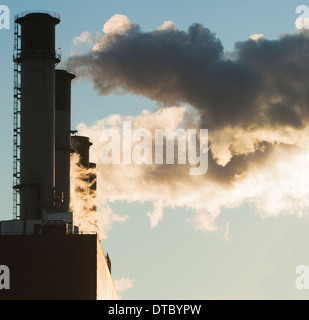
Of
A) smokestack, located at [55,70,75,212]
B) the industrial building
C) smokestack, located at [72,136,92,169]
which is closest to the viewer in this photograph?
the industrial building

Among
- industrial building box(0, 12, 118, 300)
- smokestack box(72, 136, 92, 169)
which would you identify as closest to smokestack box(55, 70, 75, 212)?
industrial building box(0, 12, 118, 300)

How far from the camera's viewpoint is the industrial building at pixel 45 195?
57125 millimetres

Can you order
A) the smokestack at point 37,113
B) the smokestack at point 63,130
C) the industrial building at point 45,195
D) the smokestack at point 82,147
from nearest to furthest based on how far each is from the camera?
the industrial building at point 45,195 → the smokestack at point 37,113 → the smokestack at point 63,130 → the smokestack at point 82,147

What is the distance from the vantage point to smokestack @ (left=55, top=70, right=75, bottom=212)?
88625mm

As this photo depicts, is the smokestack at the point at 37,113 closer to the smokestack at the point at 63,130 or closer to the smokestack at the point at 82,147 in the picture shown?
the smokestack at the point at 63,130

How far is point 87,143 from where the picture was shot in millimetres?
102500

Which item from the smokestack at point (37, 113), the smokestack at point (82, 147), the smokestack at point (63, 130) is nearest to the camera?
the smokestack at point (37, 113)


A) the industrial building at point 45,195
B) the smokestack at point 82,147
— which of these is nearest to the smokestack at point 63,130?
the industrial building at point 45,195

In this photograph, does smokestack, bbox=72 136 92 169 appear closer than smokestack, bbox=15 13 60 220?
No

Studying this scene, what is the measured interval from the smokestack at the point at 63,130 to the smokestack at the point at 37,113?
27.7ft

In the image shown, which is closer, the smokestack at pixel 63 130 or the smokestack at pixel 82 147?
the smokestack at pixel 63 130

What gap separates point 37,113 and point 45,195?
6.92m

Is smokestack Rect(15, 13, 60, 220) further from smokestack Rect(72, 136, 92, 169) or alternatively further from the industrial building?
smokestack Rect(72, 136, 92, 169)
